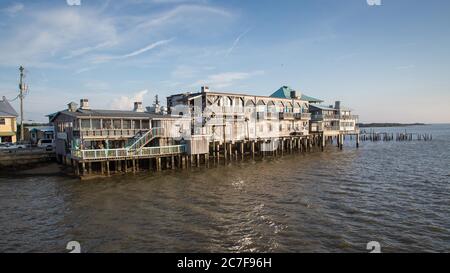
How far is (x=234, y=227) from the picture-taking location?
15.2m

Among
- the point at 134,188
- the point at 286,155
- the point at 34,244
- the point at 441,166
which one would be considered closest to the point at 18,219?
the point at 34,244

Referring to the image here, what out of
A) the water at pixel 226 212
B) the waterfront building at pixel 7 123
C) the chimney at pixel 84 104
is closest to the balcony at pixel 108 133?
the water at pixel 226 212

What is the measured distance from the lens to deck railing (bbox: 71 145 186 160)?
88.7 ft

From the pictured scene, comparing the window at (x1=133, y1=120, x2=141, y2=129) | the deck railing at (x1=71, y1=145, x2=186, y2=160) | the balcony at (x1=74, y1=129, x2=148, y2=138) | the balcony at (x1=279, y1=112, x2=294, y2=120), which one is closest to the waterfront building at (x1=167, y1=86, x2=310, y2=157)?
the balcony at (x1=279, y1=112, x2=294, y2=120)

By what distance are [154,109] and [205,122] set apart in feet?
26.4

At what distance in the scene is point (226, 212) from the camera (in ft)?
57.8

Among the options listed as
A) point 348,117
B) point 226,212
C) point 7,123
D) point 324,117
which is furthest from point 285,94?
point 7,123

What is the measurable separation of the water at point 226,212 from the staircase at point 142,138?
3.26 m

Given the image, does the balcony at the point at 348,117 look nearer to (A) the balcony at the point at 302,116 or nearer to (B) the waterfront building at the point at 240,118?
(A) the balcony at the point at 302,116

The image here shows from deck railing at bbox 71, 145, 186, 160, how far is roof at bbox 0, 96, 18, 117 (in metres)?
29.8

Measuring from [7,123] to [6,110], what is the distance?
285cm

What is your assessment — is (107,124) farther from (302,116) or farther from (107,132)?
(302,116)
